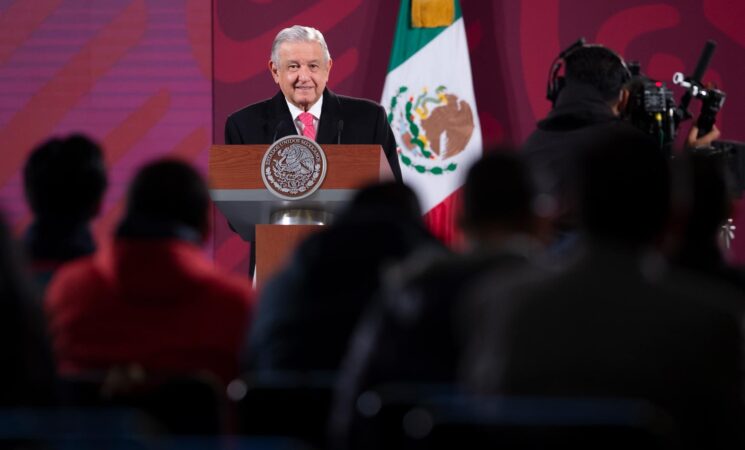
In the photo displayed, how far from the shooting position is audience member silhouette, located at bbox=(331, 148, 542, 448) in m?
1.96

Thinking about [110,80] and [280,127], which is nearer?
[280,127]

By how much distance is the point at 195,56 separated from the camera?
22.1 feet

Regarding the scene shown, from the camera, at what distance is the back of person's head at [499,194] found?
1975mm

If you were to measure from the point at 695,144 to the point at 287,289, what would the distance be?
3.22 metres

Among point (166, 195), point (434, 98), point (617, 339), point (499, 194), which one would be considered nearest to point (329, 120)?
point (434, 98)

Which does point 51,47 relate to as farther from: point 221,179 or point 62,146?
point 62,146

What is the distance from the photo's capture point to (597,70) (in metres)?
3.77

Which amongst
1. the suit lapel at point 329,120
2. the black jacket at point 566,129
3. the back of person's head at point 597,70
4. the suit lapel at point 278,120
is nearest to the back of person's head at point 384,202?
the black jacket at point 566,129

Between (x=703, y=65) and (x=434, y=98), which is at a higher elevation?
(x=703, y=65)

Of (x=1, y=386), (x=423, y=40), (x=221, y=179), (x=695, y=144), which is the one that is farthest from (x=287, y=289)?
(x=423, y=40)

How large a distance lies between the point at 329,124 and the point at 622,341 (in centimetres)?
319

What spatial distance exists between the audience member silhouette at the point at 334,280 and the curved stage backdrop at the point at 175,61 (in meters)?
4.45

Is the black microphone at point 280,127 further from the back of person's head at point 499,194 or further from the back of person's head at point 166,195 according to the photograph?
the back of person's head at point 499,194

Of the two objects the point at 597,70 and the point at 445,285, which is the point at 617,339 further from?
the point at 597,70
